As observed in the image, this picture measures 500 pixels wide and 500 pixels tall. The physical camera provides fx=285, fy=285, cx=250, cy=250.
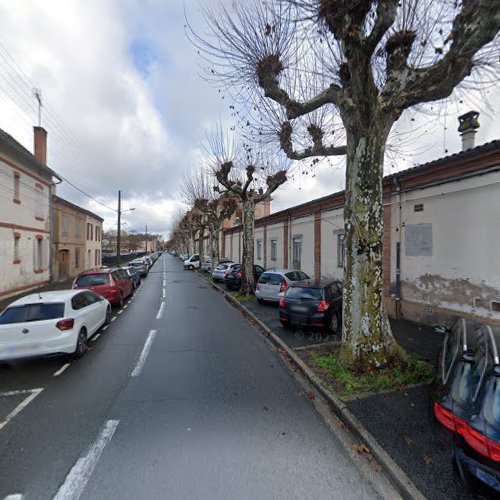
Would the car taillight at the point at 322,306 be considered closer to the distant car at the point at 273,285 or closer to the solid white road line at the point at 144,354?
the distant car at the point at 273,285

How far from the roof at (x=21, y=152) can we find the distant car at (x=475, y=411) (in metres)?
16.7

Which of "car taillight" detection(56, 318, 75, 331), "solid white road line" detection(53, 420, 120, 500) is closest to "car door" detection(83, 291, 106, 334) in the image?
"car taillight" detection(56, 318, 75, 331)

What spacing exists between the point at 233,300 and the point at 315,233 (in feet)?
17.3

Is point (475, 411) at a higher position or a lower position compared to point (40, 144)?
lower

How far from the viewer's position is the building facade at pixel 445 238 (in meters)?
6.70

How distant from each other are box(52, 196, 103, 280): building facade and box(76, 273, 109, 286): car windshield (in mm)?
10335

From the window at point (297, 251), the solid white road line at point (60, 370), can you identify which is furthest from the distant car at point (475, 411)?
the window at point (297, 251)

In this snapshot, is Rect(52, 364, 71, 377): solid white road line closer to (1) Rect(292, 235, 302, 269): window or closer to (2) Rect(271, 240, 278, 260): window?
(1) Rect(292, 235, 302, 269): window

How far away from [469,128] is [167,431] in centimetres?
1141

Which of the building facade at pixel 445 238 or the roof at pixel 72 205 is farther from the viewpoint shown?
the roof at pixel 72 205

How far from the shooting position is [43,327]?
5.41 meters

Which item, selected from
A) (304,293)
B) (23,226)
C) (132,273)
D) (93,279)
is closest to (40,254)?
(23,226)

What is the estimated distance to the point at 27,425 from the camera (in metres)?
3.66

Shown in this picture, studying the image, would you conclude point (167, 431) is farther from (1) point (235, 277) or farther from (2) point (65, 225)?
(2) point (65, 225)
